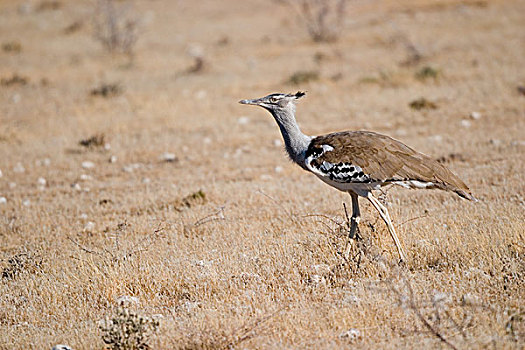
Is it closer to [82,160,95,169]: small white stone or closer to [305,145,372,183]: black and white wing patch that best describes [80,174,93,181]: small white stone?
[82,160,95,169]: small white stone

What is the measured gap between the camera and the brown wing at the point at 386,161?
4.34 meters

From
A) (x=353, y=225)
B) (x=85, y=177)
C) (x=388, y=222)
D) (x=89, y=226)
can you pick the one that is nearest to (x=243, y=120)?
(x=85, y=177)

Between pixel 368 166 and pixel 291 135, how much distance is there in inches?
27.6

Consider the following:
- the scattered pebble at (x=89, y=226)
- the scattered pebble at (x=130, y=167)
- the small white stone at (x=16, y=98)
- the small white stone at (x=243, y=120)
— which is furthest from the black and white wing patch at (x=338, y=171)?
the small white stone at (x=16, y=98)

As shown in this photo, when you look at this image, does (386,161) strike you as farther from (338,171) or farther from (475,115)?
(475,115)

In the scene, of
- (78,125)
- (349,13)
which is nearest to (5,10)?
(349,13)

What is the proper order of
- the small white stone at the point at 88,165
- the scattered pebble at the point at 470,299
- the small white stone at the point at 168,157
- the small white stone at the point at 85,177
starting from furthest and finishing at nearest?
the small white stone at the point at 168,157
the small white stone at the point at 88,165
the small white stone at the point at 85,177
the scattered pebble at the point at 470,299

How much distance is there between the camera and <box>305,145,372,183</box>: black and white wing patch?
4.31 metres

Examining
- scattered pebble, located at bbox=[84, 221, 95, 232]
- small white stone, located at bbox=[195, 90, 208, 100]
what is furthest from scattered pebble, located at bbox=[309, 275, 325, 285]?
small white stone, located at bbox=[195, 90, 208, 100]

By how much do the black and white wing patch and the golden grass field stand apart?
20.5 inches

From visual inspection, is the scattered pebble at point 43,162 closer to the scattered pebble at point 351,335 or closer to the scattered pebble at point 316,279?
the scattered pebble at point 316,279

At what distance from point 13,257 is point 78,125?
19.2 ft

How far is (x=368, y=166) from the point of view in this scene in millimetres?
4332

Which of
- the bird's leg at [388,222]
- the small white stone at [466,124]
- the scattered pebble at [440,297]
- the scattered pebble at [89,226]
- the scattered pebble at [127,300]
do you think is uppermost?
the bird's leg at [388,222]
